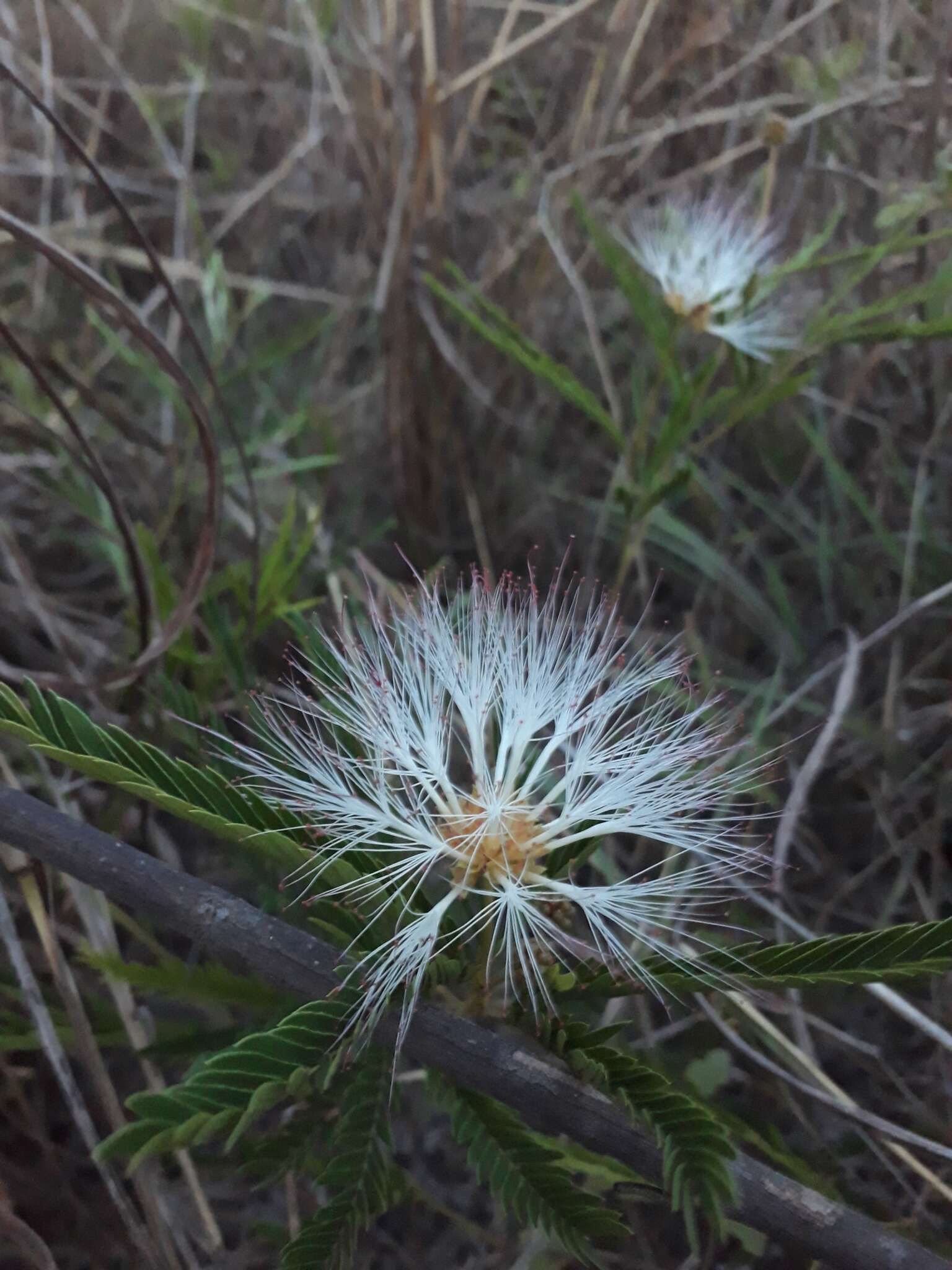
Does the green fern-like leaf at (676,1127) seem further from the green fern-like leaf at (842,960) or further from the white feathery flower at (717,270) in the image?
the white feathery flower at (717,270)

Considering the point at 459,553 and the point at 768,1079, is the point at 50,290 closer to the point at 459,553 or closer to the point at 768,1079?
the point at 459,553

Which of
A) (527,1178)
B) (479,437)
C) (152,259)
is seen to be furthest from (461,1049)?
(479,437)

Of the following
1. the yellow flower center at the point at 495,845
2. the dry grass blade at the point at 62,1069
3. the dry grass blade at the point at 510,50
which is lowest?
the dry grass blade at the point at 62,1069

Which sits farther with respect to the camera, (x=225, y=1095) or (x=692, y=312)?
(x=692, y=312)

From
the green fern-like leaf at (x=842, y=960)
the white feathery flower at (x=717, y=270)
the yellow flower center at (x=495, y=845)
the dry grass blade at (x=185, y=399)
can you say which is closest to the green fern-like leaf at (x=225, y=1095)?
the yellow flower center at (x=495, y=845)

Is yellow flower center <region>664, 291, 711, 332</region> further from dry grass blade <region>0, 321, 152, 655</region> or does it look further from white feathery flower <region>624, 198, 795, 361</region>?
dry grass blade <region>0, 321, 152, 655</region>

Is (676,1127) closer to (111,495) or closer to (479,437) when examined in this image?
(111,495)
